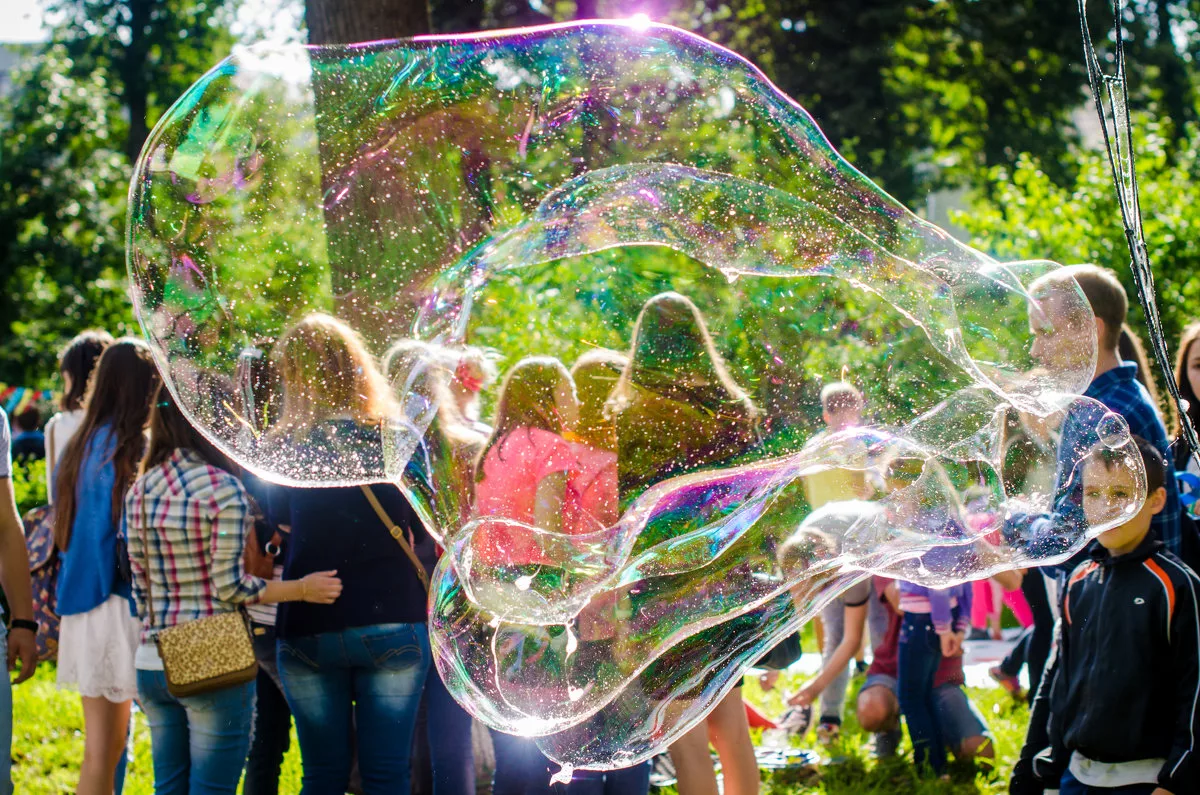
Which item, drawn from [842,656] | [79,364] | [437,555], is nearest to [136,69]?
[79,364]

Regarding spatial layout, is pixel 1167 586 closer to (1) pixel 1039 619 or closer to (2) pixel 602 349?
(2) pixel 602 349

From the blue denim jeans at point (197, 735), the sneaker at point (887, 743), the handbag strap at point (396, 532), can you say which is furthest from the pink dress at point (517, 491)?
the sneaker at point (887, 743)

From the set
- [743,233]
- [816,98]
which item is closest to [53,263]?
[816,98]

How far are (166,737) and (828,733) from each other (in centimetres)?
306

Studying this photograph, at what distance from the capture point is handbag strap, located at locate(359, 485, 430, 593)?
147 inches

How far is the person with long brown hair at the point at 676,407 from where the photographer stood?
2846 mm

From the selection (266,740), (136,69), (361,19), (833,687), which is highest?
(136,69)

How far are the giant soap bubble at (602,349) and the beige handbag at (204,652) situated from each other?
0.91 meters

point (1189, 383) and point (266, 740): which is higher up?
point (1189, 383)

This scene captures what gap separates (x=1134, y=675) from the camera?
10.7ft

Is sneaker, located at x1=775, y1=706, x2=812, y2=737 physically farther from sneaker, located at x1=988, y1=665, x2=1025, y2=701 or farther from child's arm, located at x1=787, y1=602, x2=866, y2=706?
sneaker, located at x1=988, y1=665, x2=1025, y2=701

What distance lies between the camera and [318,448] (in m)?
3.10

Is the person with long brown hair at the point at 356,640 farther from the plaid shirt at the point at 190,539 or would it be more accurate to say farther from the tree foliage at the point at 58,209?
the tree foliage at the point at 58,209

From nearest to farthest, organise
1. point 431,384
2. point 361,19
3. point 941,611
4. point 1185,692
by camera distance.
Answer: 1. point 431,384
2. point 1185,692
3. point 941,611
4. point 361,19
